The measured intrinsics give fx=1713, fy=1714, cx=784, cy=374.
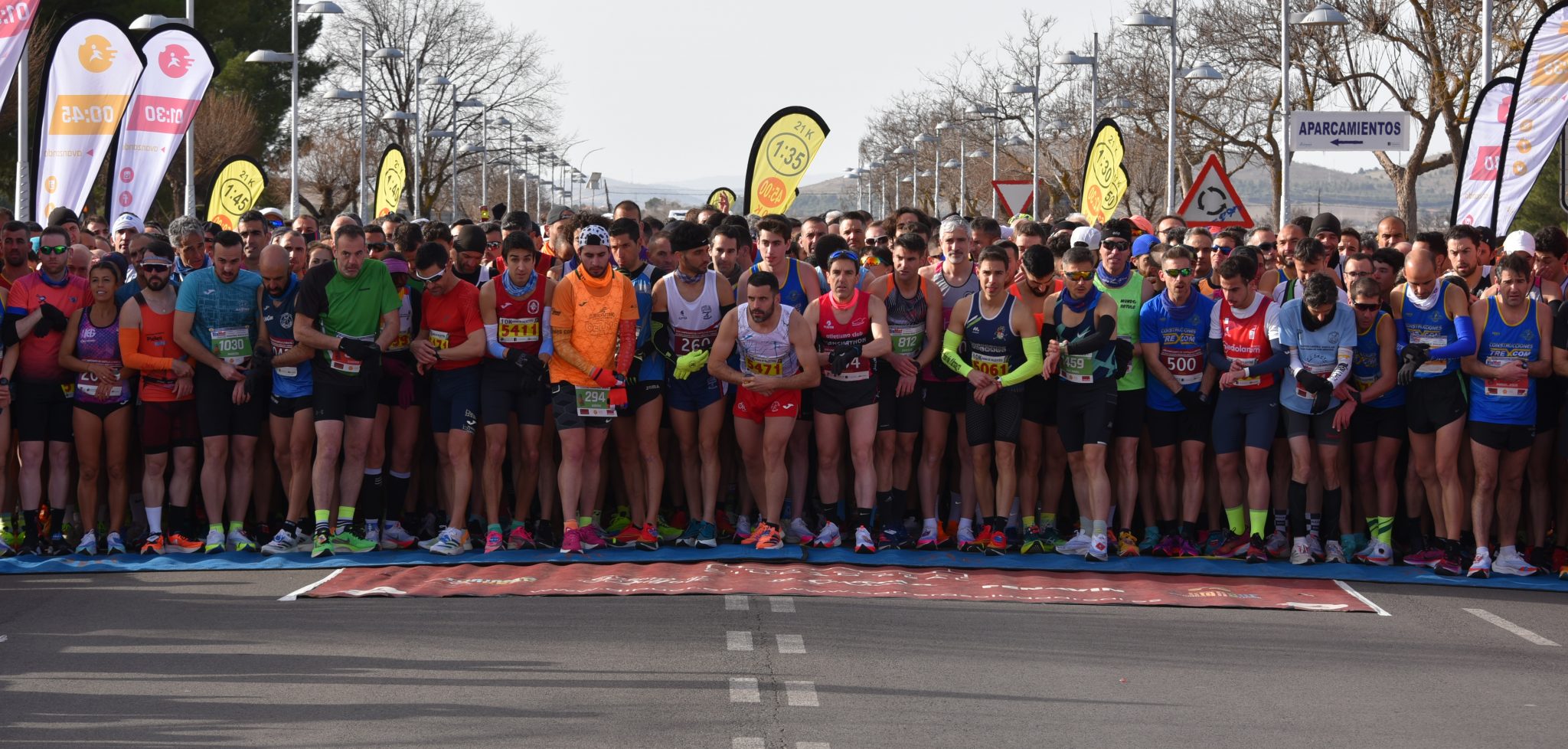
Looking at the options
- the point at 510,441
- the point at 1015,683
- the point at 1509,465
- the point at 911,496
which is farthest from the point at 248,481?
the point at 1509,465

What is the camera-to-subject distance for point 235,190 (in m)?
21.2

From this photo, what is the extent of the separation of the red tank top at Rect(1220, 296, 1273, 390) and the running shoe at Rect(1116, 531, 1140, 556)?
1.17 metres

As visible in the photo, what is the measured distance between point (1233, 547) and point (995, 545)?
59.1 inches

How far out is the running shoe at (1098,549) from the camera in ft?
34.5

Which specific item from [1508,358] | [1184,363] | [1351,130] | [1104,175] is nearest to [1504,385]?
[1508,358]

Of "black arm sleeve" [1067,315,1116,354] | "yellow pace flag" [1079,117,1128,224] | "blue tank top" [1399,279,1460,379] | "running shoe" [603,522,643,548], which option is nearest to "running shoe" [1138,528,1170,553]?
"black arm sleeve" [1067,315,1116,354]

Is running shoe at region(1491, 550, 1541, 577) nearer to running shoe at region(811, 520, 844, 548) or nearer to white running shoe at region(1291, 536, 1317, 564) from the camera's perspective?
white running shoe at region(1291, 536, 1317, 564)

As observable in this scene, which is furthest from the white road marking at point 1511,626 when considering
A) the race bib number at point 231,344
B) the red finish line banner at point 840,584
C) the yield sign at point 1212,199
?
the yield sign at point 1212,199

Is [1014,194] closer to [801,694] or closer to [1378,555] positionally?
[1378,555]

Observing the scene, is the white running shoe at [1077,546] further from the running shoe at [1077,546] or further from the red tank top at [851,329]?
the red tank top at [851,329]

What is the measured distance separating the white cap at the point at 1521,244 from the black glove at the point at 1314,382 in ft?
4.45

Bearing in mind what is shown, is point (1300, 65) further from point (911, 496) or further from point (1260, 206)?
point (1260, 206)

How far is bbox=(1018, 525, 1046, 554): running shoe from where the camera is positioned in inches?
424

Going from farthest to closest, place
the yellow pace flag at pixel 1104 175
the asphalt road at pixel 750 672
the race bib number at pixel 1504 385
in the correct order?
the yellow pace flag at pixel 1104 175 < the race bib number at pixel 1504 385 < the asphalt road at pixel 750 672
